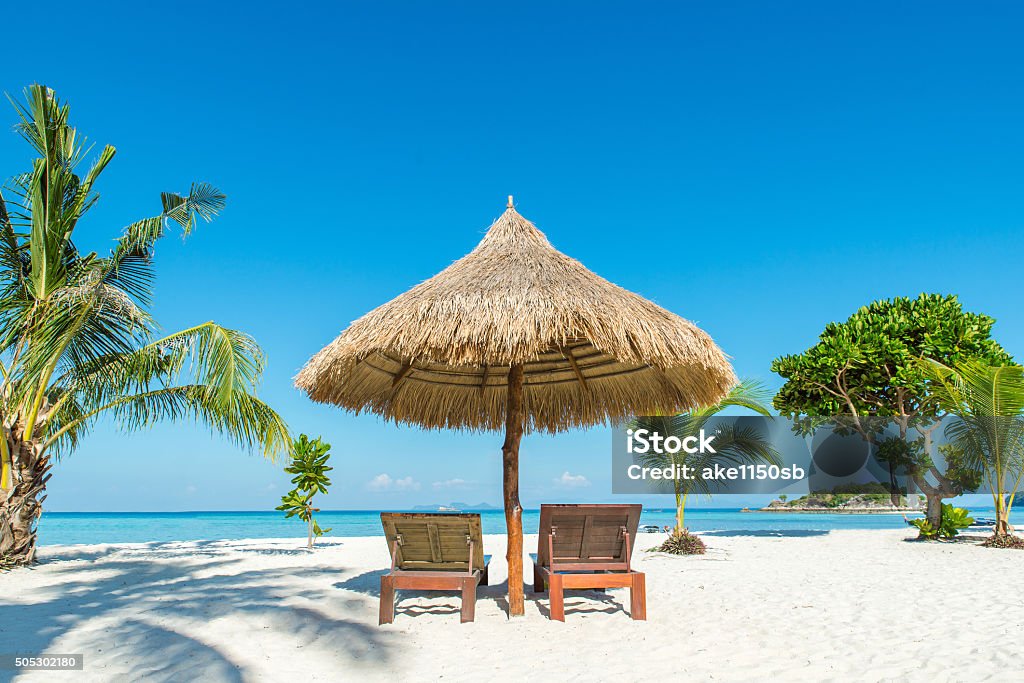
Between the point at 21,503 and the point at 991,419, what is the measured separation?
42.8 ft

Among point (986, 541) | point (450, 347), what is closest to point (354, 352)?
point (450, 347)

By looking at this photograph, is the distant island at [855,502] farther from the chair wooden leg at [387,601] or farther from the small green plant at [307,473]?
the chair wooden leg at [387,601]

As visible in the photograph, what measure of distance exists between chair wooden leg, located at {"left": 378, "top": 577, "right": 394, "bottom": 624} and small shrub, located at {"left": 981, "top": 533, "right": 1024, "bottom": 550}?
1008cm

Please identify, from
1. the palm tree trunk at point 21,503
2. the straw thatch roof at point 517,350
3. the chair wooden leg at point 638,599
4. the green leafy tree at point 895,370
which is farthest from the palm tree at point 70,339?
the green leafy tree at point 895,370

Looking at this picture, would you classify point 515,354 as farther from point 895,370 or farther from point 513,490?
point 895,370

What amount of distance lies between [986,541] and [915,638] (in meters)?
8.28

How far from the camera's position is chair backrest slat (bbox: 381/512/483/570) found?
4.70 m

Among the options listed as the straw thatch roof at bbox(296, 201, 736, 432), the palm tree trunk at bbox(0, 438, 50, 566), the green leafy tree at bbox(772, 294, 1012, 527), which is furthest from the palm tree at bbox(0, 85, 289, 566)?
the green leafy tree at bbox(772, 294, 1012, 527)

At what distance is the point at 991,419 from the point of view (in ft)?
34.7

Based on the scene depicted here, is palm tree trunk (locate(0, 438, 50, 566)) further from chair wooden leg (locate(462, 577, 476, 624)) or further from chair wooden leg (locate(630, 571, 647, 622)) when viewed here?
chair wooden leg (locate(630, 571, 647, 622))

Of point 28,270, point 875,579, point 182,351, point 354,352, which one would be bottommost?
point 875,579

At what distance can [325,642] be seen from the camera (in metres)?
4.10

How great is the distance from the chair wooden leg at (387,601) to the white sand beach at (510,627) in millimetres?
96

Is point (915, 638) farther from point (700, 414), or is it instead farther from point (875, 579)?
point (700, 414)
